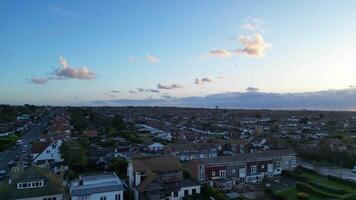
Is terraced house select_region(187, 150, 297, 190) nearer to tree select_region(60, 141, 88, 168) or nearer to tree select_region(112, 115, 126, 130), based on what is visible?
tree select_region(60, 141, 88, 168)

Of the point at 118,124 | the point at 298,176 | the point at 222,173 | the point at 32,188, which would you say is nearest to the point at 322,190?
the point at 298,176

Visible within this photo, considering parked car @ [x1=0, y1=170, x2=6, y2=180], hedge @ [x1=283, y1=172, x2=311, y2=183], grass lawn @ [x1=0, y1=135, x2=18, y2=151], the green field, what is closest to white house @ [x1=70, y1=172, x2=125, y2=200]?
parked car @ [x1=0, y1=170, x2=6, y2=180]

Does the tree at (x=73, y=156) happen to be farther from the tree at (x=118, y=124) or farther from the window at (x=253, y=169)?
the tree at (x=118, y=124)

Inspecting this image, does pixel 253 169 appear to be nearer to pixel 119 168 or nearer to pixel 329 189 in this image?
pixel 329 189

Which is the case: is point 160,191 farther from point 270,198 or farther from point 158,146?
point 158,146

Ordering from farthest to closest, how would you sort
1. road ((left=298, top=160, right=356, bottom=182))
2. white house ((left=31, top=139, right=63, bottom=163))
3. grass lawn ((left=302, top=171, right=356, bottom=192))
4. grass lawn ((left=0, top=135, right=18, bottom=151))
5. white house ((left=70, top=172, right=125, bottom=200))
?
grass lawn ((left=0, top=135, right=18, bottom=151)) → white house ((left=31, top=139, right=63, bottom=163)) → road ((left=298, top=160, right=356, bottom=182)) → grass lawn ((left=302, top=171, right=356, bottom=192)) → white house ((left=70, top=172, right=125, bottom=200))

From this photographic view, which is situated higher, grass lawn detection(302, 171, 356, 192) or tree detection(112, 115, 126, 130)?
tree detection(112, 115, 126, 130)
